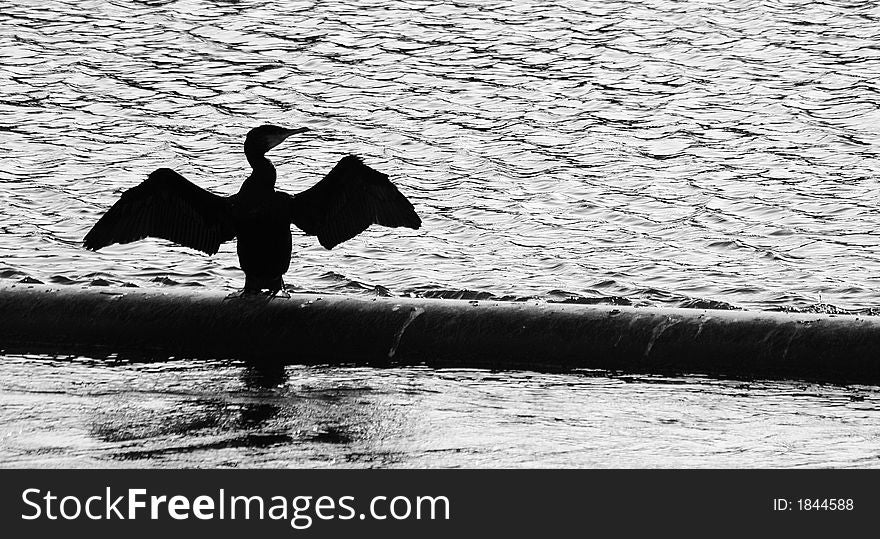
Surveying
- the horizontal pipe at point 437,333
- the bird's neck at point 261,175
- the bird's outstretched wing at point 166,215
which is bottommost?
the horizontal pipe at point 437,333

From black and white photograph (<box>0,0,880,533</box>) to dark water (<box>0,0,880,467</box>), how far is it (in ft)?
0.10

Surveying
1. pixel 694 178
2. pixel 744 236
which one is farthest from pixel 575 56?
pixel 744 236

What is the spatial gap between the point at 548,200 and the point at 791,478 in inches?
243

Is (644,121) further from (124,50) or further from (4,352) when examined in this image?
(4,352)

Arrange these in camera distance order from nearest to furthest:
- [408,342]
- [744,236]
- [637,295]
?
[408,342], [637,295], [744,236]

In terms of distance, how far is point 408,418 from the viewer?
5766mm

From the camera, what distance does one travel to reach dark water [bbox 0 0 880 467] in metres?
5.62

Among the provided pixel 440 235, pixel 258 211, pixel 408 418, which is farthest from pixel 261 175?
pixel 440 235

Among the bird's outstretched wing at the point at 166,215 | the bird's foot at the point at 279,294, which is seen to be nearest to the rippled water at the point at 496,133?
the bird's outstretched wing at the point at 166,215

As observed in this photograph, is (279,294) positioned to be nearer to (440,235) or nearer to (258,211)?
(258,211)

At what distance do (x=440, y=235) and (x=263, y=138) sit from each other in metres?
3.57

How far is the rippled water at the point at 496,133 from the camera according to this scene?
945 cm

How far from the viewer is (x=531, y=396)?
616cm

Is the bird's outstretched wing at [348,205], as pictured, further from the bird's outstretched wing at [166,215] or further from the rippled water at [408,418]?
the rippled water at [408,418]
